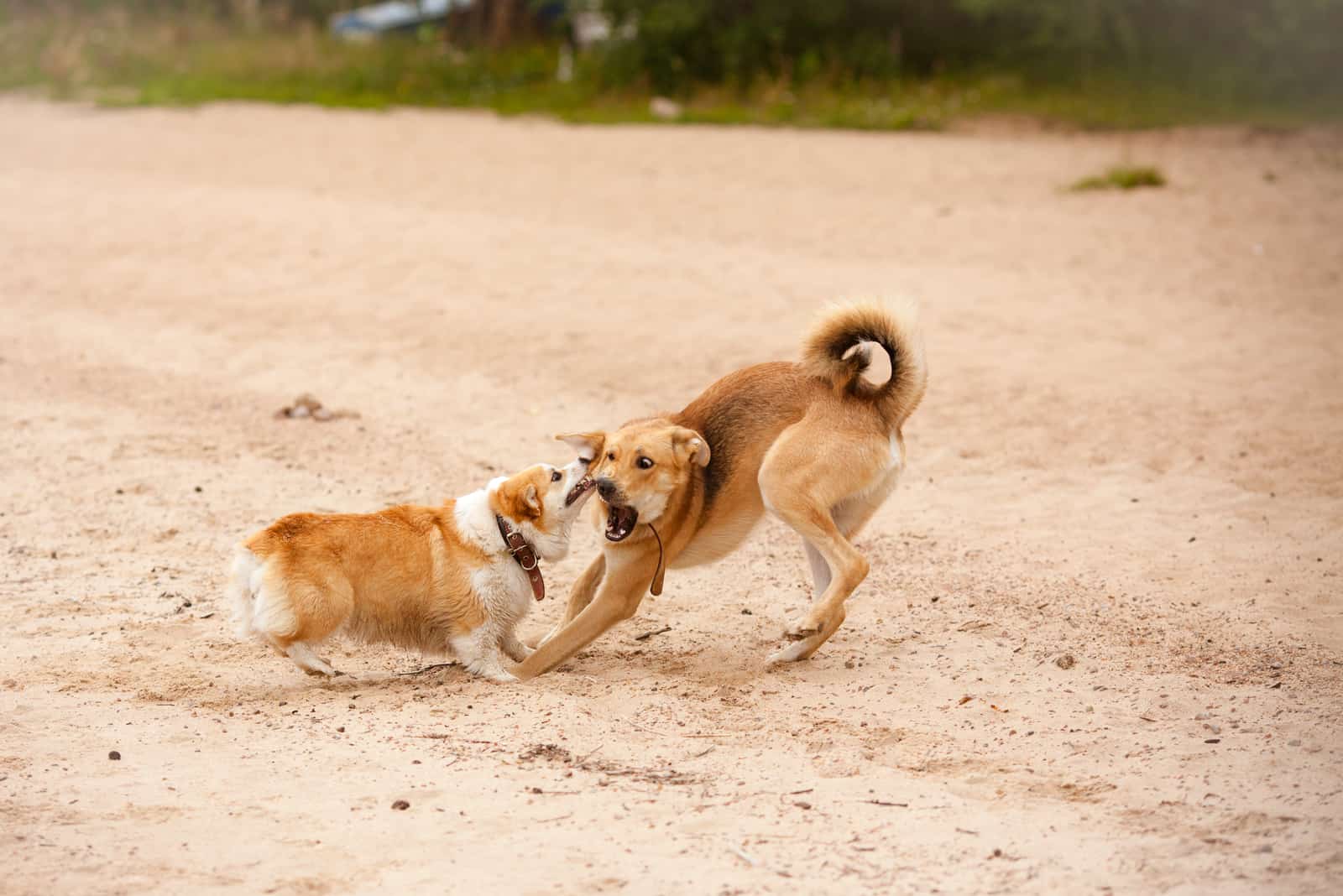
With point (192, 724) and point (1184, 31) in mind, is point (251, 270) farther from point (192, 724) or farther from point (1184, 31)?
point (1184, 31)

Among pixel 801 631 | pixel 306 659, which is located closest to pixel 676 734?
pixel 801 631

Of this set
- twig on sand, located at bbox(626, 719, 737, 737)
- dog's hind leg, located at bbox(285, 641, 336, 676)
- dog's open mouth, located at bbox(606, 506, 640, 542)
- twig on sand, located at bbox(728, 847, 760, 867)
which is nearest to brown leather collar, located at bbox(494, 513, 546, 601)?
dog's open mouth, located at bbox(606, 506, 640, 542)

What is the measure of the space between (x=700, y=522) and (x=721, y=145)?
42.3 ft

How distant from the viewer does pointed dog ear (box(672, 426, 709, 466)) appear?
5738 millimetres

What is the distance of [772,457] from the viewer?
586 centimetres

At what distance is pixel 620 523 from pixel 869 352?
1374 millimetres

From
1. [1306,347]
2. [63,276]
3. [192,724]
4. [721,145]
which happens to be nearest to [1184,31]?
[721,145]

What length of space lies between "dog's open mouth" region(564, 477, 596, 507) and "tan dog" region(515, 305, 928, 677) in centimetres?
6

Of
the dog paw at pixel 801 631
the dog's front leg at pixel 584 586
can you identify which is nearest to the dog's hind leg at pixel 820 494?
the dog paw at pixel 801 631

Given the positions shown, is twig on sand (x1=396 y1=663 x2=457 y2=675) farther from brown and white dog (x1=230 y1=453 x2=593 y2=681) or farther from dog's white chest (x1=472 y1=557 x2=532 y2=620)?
dog's white chest (x1=472 y1=557 x2=532 y2=620)

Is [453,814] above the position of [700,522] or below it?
below

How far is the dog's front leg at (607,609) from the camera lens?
5809 mm

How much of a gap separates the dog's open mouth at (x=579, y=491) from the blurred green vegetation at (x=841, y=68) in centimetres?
1440

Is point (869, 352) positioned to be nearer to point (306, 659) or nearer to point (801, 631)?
point (801, 631)
